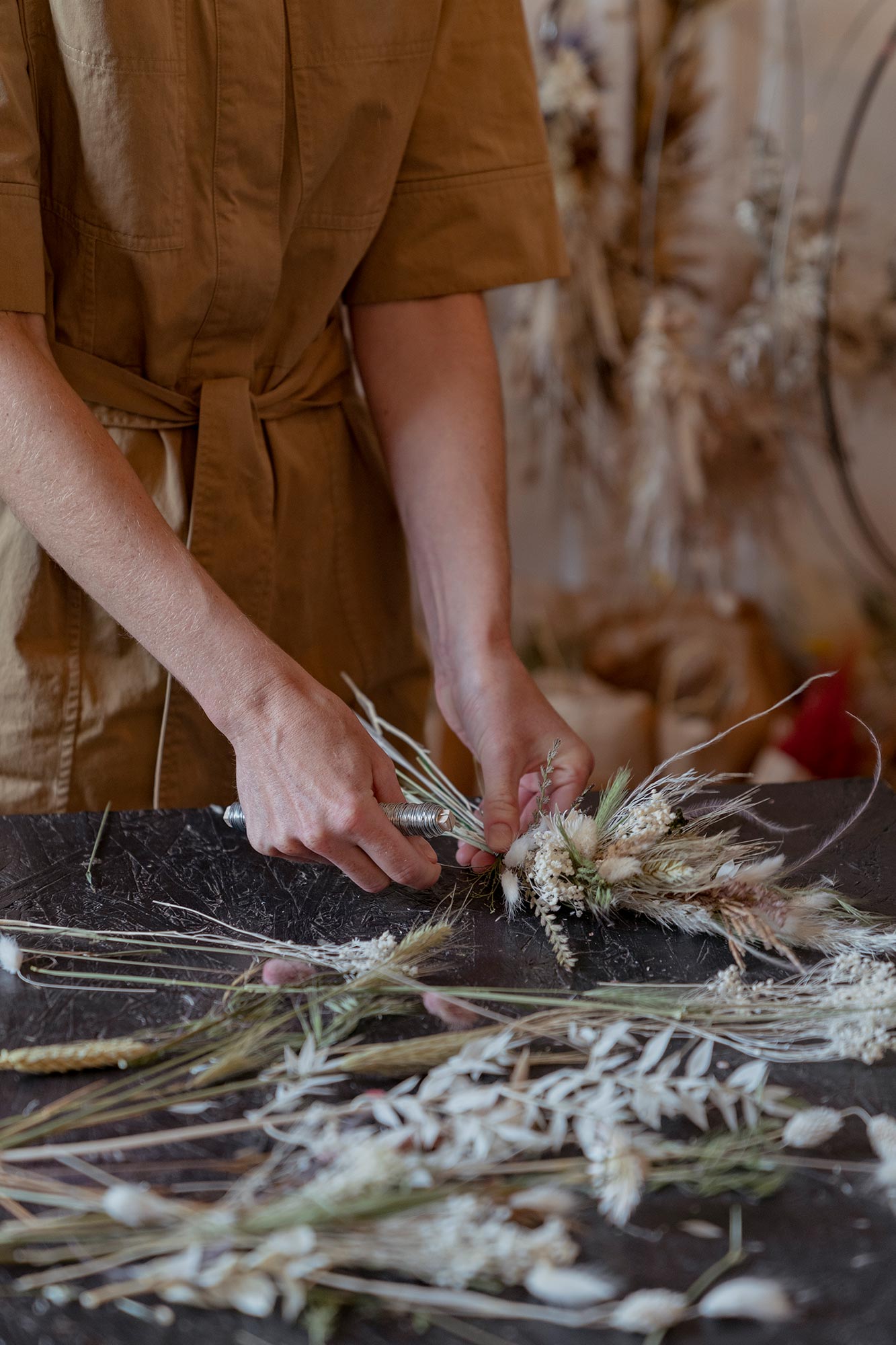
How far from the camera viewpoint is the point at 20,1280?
541mm

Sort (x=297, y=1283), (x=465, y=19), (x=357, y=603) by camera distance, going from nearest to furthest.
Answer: (x=297, y=1283)
(x=465, y=19)
(x=357, y=603)

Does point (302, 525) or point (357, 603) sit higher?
point (302, 525)

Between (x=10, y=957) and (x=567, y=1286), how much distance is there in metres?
0.45

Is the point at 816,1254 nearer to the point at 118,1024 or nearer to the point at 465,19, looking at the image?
the point at 118,1024

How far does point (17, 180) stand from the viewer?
1021mm

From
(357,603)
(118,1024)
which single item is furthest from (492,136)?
(118,1024)

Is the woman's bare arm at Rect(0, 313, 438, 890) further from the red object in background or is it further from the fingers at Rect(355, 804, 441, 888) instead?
the red object in background

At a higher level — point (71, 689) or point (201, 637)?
point (201, 637)

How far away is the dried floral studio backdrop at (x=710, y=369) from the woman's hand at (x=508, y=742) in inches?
49.4

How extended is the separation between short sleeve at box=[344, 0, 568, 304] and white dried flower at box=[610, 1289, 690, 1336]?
111 cm

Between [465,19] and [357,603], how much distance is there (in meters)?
0.64

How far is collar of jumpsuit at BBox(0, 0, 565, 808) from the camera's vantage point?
1098mm

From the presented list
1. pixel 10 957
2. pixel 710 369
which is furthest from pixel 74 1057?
pixel 710 369

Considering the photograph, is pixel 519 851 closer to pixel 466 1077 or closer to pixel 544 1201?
pixel 466 1077
